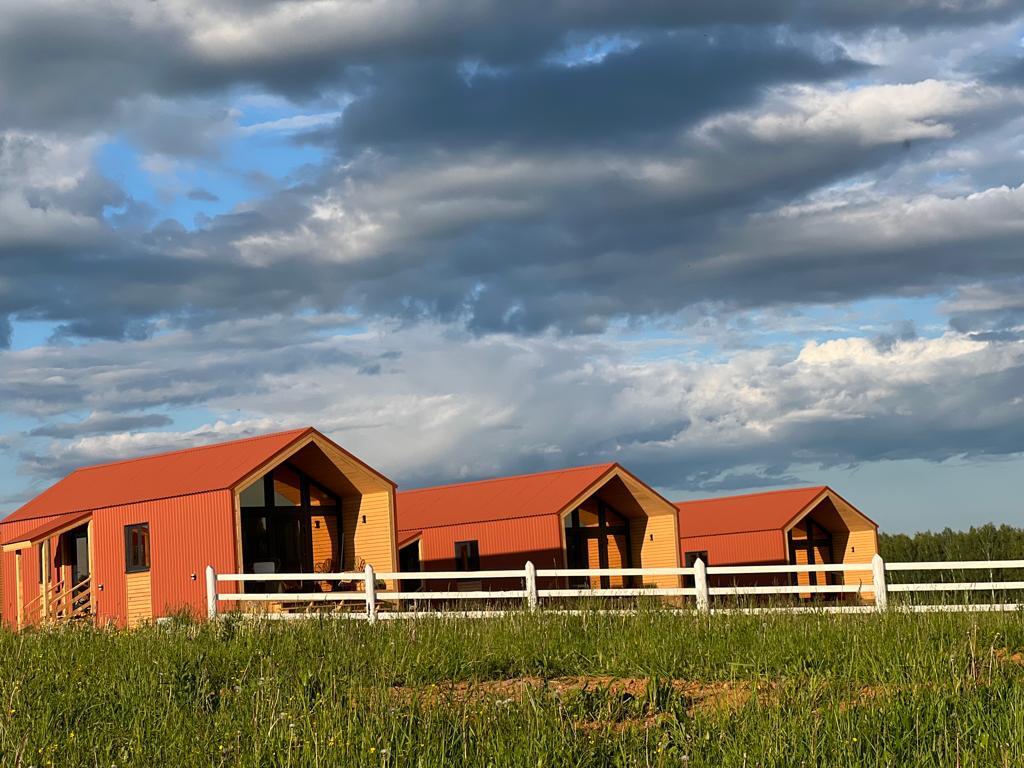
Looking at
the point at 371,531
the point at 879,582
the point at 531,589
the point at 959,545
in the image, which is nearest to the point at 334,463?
the point at 371,531

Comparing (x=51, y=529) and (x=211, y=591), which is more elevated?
(x=51, y=529)

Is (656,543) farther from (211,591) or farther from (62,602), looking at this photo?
(211,591)

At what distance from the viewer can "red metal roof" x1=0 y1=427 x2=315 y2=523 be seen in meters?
29.0

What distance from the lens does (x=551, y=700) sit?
858 cm

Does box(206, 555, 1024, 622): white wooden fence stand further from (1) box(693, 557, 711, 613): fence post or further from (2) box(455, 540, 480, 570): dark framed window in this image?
(2) box(455, 540, 480, 570): dark framed window

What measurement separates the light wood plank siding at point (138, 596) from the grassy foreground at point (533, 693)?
52.8 ft

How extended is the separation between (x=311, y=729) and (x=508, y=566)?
97.3 feet

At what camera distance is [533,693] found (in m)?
8.62

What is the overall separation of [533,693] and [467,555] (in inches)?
1191

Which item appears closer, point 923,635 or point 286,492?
point 923,635

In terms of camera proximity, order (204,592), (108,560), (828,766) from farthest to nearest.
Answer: (108,560), (204,592), (828,766)

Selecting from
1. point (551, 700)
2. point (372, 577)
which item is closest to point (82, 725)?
point (551, 700)

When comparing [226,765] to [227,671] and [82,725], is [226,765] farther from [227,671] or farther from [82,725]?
[227,671]

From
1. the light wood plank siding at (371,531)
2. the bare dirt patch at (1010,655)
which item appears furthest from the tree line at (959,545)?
the bare dirt patch at (1010,655)
